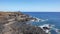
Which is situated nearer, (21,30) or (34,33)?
(34,33)

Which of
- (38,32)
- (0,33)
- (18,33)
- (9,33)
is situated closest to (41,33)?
(38,32)

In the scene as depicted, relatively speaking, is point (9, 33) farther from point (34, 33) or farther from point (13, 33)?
point (34, 33)

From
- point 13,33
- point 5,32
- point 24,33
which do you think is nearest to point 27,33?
point 24,33

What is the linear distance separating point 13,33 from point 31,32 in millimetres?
1505

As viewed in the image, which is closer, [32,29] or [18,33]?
[18,33]

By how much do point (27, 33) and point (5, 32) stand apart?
6.56 feet

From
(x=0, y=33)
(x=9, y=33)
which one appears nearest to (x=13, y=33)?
(x=9, y=33)

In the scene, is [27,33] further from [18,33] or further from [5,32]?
[5,32]

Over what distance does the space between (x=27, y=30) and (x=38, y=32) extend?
965 mm

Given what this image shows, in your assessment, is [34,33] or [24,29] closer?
[34,33]

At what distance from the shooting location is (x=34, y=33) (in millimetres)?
11750

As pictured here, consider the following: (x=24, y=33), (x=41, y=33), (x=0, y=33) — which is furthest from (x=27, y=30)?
(x=0, y=33)

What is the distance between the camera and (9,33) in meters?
12.0

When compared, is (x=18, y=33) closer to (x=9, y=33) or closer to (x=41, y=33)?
(x=9, y=33)
